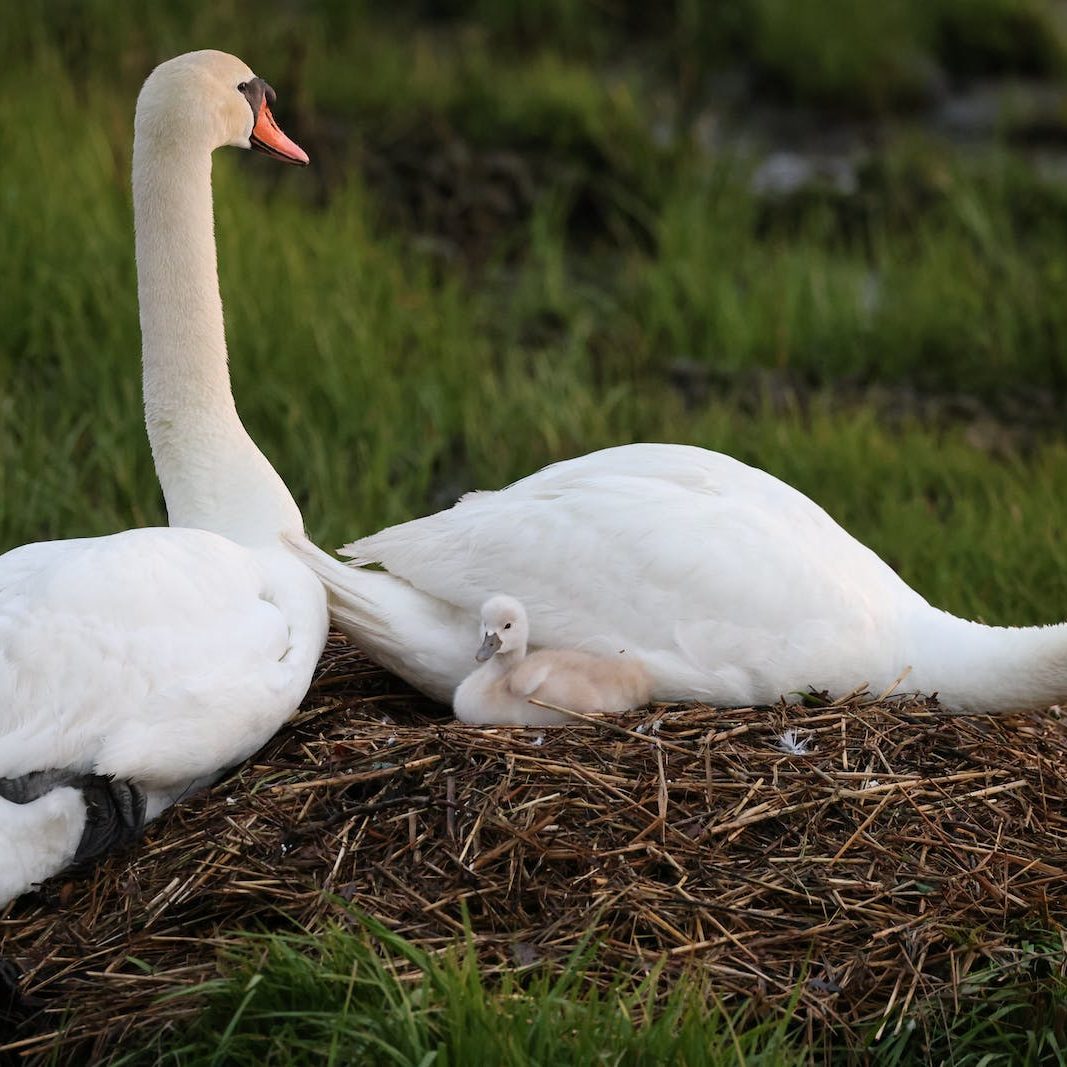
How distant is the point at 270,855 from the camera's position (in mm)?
4395

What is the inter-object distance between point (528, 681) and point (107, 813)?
46.7 inches

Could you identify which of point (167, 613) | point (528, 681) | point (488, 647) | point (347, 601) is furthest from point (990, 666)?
point (167, 613)

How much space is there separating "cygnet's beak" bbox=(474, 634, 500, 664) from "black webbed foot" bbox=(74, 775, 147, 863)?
100 cm

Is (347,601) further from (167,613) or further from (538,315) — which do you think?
(538,315)

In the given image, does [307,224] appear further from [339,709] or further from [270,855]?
[270,855]

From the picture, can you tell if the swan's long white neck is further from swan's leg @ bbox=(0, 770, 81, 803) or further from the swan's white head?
swan's leg @ bbox=(0, 770, 81, 803)

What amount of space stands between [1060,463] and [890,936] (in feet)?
14.4

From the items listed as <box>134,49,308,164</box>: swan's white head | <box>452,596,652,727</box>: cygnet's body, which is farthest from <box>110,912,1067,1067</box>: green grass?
<box>134,49,308,164</box>: swan's white head

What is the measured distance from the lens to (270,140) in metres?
5.75

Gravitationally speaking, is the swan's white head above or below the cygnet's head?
above

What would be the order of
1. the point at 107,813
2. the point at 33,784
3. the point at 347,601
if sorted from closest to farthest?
the point at 33,784
the point at 107,813
the point at 347,601

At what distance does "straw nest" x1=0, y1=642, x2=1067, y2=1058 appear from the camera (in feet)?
13.6

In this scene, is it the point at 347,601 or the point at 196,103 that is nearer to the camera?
the point at 347,601

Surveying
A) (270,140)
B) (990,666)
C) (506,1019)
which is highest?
(270,140)
